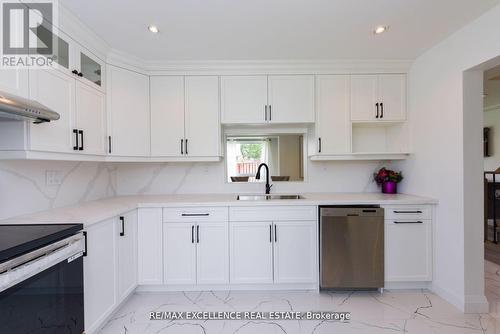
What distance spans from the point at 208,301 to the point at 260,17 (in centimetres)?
255

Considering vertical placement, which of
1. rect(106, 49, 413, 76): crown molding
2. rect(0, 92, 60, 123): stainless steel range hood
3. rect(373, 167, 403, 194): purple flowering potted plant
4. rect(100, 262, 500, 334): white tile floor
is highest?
rect(106, 49, 413, 76): crown molding

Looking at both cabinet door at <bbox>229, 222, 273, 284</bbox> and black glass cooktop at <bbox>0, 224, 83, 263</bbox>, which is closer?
black glass cooktop at <bbox>0, 224, 83, 263</bbox>

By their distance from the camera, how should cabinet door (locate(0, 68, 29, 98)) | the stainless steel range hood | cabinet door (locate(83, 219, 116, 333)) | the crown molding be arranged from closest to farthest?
the stainless steel range hood < cabinet door (locate(0, 68, 29, 98)) < cabinet door (locate(83, 219, 116, 333)) < the crown molding

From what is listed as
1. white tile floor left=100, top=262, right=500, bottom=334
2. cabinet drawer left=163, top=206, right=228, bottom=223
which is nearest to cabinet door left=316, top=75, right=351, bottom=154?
cabinet drawer left=163, top=206, right=228, bottom=223

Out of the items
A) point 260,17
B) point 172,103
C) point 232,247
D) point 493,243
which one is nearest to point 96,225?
point 232,247

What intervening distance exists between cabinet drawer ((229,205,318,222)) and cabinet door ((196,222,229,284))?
0.19m

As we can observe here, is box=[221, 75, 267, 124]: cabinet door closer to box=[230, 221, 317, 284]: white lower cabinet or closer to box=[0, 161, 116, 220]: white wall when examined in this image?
box=[230, 221, 317, 284]: white lower cabinet

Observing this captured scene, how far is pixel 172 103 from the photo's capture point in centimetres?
272

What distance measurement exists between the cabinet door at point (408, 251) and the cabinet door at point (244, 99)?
1813 mm

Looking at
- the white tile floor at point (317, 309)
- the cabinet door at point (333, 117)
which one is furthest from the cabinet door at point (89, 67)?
the cabinet door at point (333, 117)

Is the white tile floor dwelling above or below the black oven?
below

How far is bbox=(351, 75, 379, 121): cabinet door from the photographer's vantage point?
2725 mm

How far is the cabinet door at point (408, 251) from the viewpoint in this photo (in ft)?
7.92

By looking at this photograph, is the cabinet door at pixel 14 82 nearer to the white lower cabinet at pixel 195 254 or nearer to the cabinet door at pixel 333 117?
the white lower cabinet at pixel 195 254
